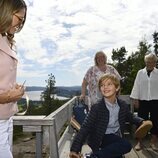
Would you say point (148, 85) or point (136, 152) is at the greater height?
point (148, 85)

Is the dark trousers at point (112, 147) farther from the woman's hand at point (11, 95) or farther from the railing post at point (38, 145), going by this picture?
the woman's hand at point (11, 95)

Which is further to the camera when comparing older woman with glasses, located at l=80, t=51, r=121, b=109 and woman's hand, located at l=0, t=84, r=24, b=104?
older woman with glasses, located at l=80, t=51, r=121, b=109

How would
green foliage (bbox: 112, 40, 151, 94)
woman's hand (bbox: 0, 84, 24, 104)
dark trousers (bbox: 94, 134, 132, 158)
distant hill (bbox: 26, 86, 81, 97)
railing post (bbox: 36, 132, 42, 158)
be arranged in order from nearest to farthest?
woman's hand (bbox: 0, 84, 24, 104), railing post (bbox: 36, 132, 42, 158), dark trousers (bbox: 94, 134, 132, 158), distant hill (bbox: 26, 86, 81, 97), green foliage (bbox: 112, 40, 151, 94)

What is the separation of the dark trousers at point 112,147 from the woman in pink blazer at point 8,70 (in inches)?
62.9

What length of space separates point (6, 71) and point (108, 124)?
A: 76.8 inches

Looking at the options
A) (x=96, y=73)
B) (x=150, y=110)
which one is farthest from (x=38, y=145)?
(x=150, y=110)

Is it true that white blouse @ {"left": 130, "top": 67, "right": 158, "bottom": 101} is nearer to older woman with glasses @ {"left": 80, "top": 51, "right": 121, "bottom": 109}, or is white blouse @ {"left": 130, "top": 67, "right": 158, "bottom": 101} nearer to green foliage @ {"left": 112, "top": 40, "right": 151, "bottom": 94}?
older woman with glasses @ {"left": 80, "top": 51, "right": 121, "bottom": 109}

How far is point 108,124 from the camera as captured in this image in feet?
14.5

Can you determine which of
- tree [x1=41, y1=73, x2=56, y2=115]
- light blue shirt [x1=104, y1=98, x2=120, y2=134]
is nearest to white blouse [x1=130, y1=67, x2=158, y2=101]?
light blue shirt [x1=104, y1=98, x2=120, y2=134]

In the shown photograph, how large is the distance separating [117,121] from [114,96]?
26 centimetres

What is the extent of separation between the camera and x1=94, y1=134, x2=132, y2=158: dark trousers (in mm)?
4223

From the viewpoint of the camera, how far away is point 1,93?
262 centimetres

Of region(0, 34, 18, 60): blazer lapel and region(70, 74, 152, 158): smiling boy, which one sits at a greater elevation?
region(0, 34, 18, 60): blazer lapel

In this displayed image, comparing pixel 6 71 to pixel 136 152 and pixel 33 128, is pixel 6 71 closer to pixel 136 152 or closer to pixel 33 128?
pixel 33 128
